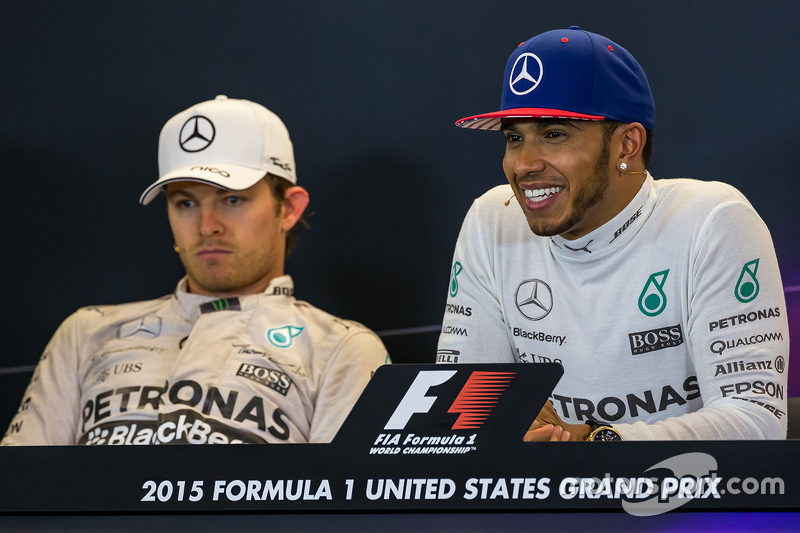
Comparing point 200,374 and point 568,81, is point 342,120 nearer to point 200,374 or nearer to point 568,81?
point 200,374

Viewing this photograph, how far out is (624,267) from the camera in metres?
1.30

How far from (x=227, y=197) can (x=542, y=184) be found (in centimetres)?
80

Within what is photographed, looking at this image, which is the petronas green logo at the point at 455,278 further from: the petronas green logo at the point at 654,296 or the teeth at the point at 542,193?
the petronas green logo at the point at 654,296

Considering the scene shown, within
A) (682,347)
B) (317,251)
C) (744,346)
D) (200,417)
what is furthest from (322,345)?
(744,346)

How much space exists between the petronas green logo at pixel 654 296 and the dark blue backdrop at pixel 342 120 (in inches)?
28.2

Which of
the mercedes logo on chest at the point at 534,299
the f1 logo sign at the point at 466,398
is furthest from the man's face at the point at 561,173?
the f1 logo sign at the point at 466,398

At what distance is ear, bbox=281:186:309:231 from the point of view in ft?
6.23

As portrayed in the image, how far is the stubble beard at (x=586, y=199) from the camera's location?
1281mm

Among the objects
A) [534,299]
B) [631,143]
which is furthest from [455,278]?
[631,143]

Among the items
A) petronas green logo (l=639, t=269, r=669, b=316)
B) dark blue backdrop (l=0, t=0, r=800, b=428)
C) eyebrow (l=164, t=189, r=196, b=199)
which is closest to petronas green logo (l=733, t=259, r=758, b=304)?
petronas green logo (l=639, t=269, r=669, b=316)

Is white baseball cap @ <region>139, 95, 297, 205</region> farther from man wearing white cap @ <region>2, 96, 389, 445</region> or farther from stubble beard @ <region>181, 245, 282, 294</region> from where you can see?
stubble beard @ <region>181, 245, 282, 294</region>

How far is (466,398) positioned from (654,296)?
0.70m

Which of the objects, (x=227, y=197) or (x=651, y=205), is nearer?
(x=651, y=205)

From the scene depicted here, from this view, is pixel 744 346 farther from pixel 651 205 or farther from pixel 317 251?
pixel 317 251
